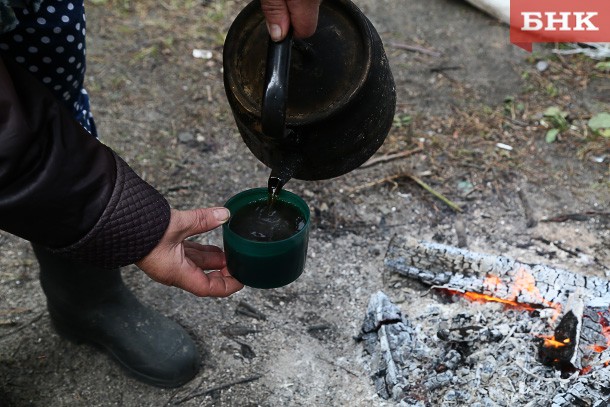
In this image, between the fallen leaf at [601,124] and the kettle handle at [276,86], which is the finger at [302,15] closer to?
the kettle handle at [276,86]

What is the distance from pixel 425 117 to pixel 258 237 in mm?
1915

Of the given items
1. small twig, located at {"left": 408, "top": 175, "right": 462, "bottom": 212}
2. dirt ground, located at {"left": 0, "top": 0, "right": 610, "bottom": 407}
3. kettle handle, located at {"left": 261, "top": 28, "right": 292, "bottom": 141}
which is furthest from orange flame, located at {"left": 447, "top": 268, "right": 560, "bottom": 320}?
kettle handle, located at {"left": 261, "top": 28, "right": 292, "bottom": 141}

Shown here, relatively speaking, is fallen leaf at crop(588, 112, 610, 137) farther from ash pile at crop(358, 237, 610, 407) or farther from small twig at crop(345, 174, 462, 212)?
ash pile at crop(358, 237, 610, 407)

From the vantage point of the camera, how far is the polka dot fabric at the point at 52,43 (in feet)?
5.75

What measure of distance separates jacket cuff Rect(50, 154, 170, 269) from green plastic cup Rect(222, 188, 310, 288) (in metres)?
0.19

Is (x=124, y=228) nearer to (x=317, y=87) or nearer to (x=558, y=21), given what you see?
(x=317, y=87)

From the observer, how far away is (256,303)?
254cm

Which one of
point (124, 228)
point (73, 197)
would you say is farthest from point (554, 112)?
point (73, 197)

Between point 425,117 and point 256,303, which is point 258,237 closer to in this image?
point 256,303

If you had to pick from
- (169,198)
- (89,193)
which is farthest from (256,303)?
(89,193)

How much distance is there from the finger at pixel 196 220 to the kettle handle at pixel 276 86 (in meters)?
0.31

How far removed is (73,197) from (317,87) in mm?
628

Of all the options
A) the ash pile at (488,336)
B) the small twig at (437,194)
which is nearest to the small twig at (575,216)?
the small twig at (437,194)

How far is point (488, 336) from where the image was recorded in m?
2.27
